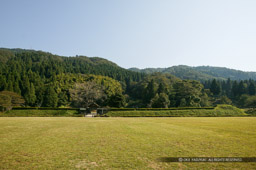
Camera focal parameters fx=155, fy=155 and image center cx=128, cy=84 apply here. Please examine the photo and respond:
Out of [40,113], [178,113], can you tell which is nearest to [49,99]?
[40,113]

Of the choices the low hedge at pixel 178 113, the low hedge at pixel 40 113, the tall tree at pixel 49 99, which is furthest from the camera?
the tall tree at pixel 49 99

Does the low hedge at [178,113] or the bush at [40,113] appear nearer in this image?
the bush at [40,113]

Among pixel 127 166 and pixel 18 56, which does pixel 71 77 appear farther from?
pixel 127 166

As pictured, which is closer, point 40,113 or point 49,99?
point 40,113

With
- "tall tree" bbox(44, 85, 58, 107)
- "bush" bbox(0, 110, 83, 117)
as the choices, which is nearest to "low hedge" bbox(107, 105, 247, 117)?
"bush" bbox(0, 110, 83, 117)

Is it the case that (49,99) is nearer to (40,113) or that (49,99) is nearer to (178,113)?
(40,113)

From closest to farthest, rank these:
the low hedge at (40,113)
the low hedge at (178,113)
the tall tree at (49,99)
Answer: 1. the low hedge at (40,113)
2. the low hedge at (178,113)
3. the tall tree at (49,99)

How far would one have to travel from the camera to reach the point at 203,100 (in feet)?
219

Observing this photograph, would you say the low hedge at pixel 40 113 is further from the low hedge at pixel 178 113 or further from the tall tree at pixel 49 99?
the tall tree at pixel 49 99

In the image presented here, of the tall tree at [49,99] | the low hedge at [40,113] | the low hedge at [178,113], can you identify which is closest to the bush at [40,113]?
the low hedge at [40,113]

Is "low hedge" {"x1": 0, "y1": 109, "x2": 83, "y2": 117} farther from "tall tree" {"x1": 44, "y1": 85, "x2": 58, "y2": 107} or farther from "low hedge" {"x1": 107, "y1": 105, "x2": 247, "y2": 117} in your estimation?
"tall tree" {"x1": 44, "y1": 85, "x2": 58, "y2": 107}

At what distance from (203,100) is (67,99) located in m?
59.5

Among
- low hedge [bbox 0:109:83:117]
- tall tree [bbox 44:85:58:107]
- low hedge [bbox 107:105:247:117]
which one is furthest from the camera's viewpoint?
tall tree [bbox 44:85:58:107]

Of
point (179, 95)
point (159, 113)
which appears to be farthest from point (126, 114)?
point (179, 95)
